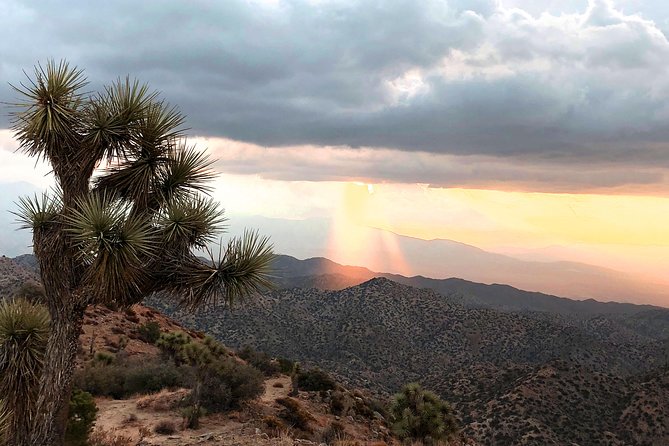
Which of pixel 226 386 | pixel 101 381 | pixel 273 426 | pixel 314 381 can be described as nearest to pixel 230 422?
pixel 226 386

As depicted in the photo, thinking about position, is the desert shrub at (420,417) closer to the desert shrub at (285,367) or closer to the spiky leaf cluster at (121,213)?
the spiky leaf cluster at (121,213)

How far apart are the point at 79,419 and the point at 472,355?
80283mm

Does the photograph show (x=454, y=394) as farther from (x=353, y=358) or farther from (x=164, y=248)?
(x=164, y=248)

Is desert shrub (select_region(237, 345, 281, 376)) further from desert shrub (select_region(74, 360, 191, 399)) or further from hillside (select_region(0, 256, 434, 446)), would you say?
desert shrub (select_region(74, 360, 191, 399))

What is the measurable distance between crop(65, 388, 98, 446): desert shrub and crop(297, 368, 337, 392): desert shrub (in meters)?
15.8

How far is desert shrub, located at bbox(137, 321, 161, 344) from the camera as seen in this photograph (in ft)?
124

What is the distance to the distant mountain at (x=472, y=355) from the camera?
48.1m

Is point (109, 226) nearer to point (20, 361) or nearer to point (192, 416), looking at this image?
point (20, 361)

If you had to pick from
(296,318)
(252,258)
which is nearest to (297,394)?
(252,258)

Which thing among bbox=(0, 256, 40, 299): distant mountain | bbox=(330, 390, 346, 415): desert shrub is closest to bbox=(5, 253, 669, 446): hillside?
bbox=(330, 390, 346, 415): desert shrub

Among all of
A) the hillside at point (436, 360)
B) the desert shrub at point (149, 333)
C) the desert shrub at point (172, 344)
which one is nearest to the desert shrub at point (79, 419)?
the hillside at point (436, 360)

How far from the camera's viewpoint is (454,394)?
54438 mm

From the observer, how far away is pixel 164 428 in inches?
564

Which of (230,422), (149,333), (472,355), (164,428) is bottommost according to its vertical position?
(472,355)
